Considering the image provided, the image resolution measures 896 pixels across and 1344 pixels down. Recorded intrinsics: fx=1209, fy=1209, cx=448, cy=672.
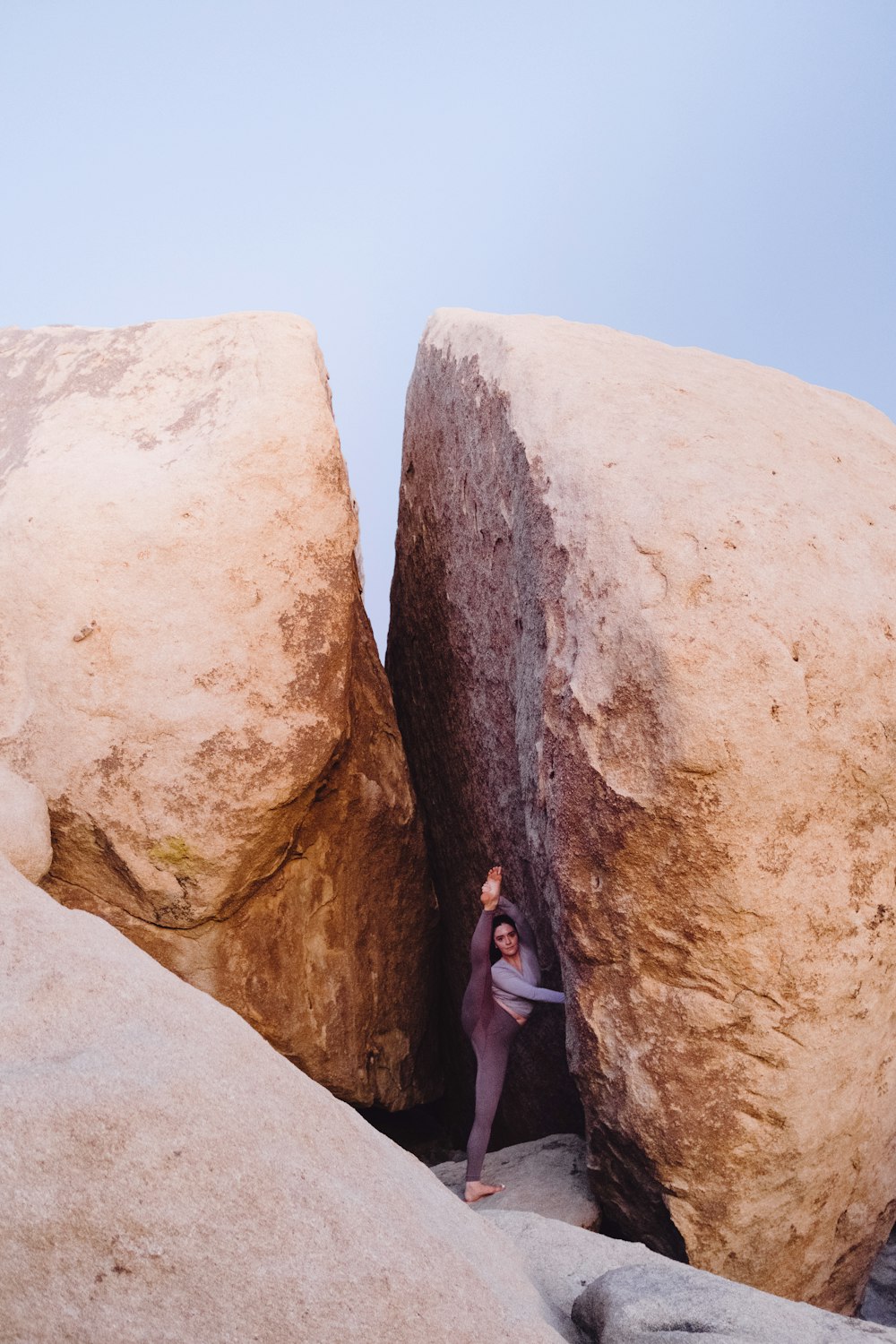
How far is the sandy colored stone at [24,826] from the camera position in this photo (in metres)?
3.53

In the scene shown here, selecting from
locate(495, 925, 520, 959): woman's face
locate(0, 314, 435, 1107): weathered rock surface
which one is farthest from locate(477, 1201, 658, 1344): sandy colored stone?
locate(0, 314, 435, 1107): weathered rock surface

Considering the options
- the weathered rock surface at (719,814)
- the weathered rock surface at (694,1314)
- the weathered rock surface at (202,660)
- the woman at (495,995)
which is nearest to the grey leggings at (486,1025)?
the woman at (495,995)

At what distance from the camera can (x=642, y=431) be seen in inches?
141

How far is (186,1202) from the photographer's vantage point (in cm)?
195

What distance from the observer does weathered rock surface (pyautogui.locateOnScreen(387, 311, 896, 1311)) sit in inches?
122

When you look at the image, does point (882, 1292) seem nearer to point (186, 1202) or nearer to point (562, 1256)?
point (562, 1256)

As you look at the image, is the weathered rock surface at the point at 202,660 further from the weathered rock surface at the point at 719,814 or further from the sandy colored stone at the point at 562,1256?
the sandy colored stone at the point at 562,1256

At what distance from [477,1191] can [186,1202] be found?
2030mm

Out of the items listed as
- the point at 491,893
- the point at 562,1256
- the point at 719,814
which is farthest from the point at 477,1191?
the point at 719,814

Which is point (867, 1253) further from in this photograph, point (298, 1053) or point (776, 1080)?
point (298, 1053)

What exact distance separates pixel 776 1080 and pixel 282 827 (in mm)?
1769

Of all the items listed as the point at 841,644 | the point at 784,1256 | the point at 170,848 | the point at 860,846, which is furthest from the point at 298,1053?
the point at 841,644

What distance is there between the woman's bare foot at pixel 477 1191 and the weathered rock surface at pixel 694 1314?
138 centimetres

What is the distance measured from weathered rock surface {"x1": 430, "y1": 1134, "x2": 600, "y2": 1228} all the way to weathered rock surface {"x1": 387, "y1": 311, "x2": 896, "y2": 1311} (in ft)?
0.41
